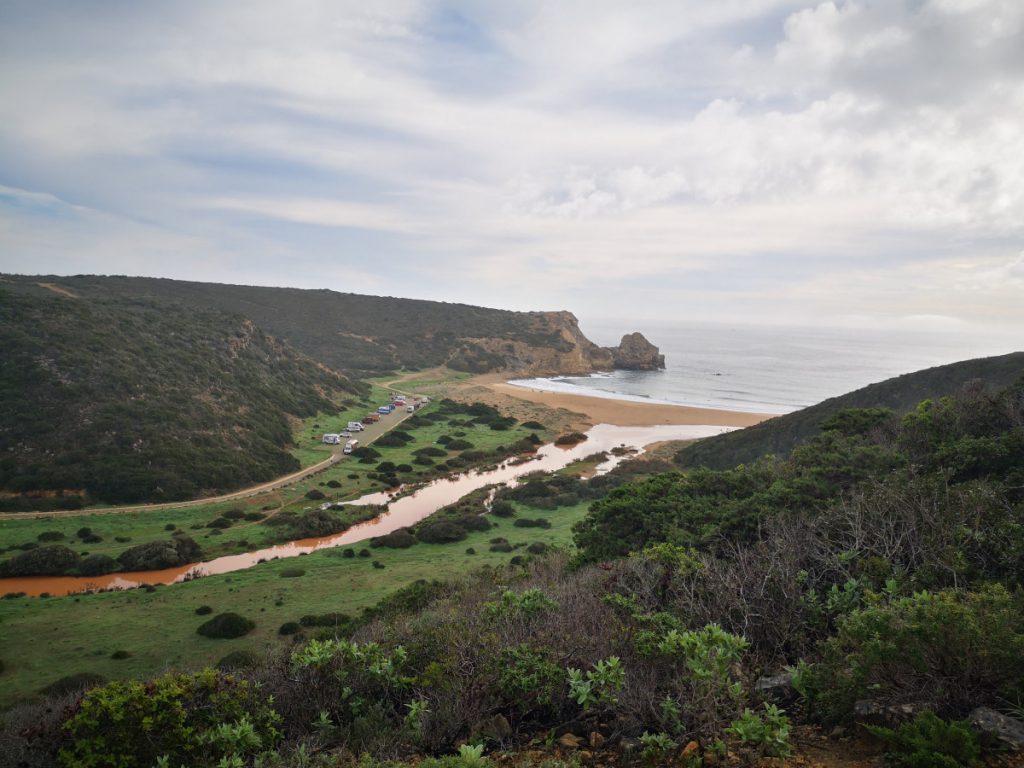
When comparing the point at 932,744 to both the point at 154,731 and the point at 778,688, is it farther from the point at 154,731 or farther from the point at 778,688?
the point at 154,731

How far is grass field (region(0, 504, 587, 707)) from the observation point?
52.7 feet

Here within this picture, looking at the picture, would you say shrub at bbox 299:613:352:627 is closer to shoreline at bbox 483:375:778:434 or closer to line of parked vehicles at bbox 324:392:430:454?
line of parked vehicles at bbox 324:392:430:454

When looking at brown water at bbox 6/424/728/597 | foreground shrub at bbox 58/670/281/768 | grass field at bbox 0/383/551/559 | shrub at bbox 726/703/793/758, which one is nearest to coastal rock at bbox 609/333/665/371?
brown water at bbox 6/424/728/597

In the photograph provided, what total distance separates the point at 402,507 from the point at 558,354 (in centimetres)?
8206

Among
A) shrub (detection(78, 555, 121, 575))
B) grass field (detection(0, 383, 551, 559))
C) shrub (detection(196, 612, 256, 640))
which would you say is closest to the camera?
shrub (detection(196, 612, 256, 640))

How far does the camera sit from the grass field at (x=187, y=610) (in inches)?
632

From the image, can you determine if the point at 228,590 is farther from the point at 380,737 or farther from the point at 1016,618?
the point at 1016,618

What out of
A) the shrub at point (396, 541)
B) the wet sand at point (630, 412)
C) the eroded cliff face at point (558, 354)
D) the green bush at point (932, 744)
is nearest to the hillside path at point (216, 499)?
the shrub at point (396, 541)

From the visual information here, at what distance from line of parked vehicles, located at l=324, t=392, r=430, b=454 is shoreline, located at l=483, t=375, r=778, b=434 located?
46.1 feet

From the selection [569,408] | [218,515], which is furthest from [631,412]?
[218,515]

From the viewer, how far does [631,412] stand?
227 ft

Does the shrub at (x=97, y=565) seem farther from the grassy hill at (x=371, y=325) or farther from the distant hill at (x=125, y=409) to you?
the grassy hill at (x=371, y=325)

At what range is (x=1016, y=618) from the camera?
5.84 metres

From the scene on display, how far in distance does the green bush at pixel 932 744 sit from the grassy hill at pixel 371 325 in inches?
3593
